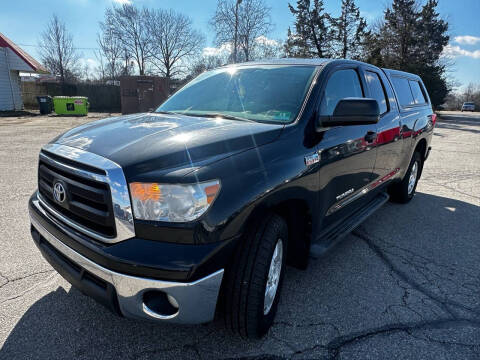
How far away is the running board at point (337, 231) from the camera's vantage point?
2615mm

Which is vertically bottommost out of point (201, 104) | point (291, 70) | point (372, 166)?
point (372, 166)

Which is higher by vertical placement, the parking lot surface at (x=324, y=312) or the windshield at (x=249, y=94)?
the windshield at (x=249, y=94)

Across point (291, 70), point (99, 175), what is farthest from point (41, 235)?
point (291, 70)

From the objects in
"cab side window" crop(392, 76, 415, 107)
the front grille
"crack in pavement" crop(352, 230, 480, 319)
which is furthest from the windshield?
"cab side window" crop(392, 76, 415, 107)

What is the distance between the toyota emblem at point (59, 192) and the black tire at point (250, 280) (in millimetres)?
1066

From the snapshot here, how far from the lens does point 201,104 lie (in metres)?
3.01

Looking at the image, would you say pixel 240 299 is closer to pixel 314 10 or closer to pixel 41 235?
pixel 41 235

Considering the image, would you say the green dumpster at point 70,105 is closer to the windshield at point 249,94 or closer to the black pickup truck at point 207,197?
the windshield at point 249,94

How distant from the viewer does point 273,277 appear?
224 centimetres

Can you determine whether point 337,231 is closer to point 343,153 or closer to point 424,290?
point 343,153

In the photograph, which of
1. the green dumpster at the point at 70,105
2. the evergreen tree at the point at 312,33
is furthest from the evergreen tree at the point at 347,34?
the green dumpster at the point at 70,105

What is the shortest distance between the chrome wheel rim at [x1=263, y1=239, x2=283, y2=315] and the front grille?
1.00 m

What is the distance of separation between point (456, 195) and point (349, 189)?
12.6 feet

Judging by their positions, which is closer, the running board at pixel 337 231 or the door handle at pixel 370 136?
the running board at pixel 337 231
